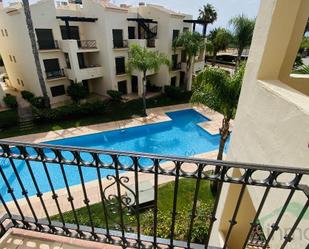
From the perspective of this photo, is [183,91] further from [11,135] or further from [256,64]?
[256,64]

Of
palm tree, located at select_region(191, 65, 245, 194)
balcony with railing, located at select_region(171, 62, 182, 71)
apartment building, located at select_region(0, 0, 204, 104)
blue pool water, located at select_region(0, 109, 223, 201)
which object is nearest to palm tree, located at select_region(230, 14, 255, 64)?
apartment building, located at select_region(0, 0, 204, 104)

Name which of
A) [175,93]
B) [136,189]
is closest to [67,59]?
[175,93]

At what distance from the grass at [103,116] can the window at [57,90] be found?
3.51m

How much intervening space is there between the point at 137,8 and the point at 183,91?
9.67 m

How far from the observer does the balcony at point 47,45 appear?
1693 centimetres

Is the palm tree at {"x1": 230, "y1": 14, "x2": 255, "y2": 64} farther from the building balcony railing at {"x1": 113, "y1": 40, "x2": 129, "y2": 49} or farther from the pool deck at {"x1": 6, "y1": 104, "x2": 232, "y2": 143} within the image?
the building balcony railing at {"x1": 113, "y1": 40, "x2": 129, "y2": 49}

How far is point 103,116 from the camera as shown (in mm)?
17141

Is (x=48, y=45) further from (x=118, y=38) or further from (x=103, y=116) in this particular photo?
(x=103, y=116)

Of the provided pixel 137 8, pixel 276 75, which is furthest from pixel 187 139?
pixel 137 8

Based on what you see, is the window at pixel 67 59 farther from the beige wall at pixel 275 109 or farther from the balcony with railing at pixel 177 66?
the beige wall at pixel 275 109

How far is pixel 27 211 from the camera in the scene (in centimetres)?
825

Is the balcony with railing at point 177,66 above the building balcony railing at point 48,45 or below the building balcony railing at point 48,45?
below

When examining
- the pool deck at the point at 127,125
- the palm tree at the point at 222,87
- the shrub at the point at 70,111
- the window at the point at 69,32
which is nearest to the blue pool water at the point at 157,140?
the pool deck at the point at 127,125

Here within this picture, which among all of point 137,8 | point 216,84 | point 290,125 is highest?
point 137,8
